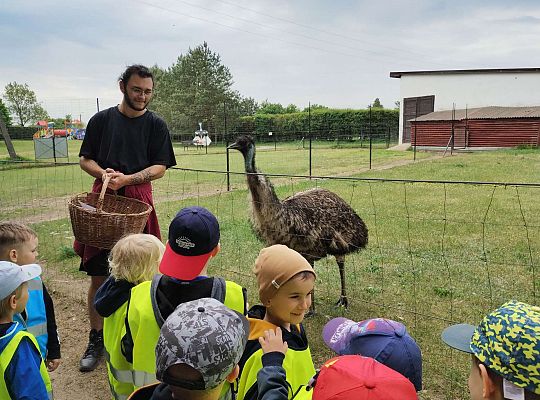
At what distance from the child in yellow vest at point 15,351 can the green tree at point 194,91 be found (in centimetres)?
4151

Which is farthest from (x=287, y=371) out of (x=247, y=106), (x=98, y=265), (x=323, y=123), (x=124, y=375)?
(x=247, y=106)

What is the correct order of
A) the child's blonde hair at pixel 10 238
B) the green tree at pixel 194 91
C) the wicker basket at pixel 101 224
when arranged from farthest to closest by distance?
the green tree at pixel 194 91, the wicker basket at pixel 101 224, the child's blonde hair at pixel 10 238

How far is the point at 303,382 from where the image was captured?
1890mm

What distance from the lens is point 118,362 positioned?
2.37 meters

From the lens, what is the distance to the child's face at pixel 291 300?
195 centimetres

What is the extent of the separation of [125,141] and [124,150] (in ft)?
0.23

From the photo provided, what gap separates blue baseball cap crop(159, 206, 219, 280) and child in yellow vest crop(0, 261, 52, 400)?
0.61 m

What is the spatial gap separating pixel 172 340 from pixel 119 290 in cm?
134

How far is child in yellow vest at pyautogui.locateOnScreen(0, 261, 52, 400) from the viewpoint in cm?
194

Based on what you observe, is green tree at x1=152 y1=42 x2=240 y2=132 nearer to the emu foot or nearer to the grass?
the grass

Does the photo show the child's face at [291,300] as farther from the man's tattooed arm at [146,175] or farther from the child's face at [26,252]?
the man's tattooed arm at [146,175]

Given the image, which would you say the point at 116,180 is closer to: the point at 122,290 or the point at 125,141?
the point at 125,141

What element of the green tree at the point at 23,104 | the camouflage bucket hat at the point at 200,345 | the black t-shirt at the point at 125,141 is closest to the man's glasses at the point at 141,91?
the black t-shirt at the point at 125,141

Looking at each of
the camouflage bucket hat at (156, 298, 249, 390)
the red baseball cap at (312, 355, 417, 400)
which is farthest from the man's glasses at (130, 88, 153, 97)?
the red baseball cap at (312, 355, 417, 400)
